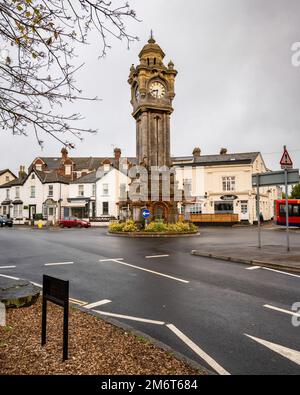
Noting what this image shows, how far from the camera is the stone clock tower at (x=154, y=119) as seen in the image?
26.0 meters

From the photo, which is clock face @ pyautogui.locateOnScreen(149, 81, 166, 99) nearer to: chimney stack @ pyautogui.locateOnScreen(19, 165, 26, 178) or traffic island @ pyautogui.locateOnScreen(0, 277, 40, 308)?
traffic island @ pyautogui.locateOnScreen(0, 277, 40, 308)

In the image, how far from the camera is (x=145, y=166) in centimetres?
2591

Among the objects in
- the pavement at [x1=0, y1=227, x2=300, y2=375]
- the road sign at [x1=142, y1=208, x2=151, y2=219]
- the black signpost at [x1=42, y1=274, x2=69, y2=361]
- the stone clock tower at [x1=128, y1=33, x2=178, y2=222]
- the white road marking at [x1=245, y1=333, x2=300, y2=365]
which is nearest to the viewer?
the black signpost at [x1=42, y1=274, x2=69, y2=361]

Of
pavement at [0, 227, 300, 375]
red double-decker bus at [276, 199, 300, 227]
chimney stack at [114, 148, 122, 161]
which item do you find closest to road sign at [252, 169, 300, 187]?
pavement at [0, 227, 300, 375]

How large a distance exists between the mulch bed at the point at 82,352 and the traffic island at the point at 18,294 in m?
0.66

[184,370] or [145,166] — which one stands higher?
[145,166]

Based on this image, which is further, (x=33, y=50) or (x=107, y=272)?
(x=107, y=272)

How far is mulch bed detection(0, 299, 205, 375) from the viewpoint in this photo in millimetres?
3352

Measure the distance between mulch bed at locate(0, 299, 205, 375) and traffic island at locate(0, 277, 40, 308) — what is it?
2.17 feet

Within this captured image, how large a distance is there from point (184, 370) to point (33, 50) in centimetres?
471

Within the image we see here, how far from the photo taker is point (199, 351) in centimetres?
405
